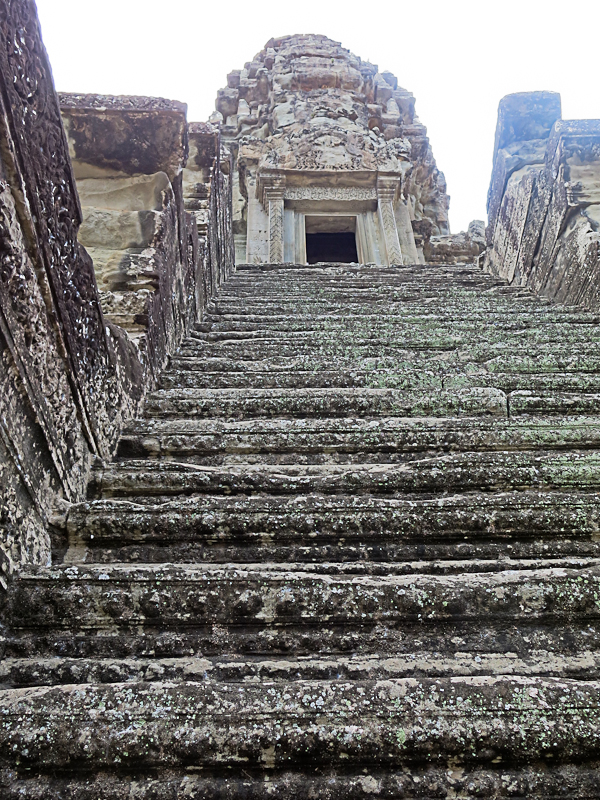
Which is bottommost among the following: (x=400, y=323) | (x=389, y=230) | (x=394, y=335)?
(x=394, y=335)

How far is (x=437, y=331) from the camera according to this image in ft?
13.0

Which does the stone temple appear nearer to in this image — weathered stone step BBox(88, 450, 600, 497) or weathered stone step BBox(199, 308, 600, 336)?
weathered stone step BBox(88, 450, 600, 497)

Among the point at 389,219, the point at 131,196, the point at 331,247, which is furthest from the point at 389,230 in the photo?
the point at 131,196

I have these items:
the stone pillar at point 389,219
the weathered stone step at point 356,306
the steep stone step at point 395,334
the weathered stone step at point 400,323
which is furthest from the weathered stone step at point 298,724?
the stone pillar at point 389,219

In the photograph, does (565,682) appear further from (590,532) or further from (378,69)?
(378,69)

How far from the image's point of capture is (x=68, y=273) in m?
2.03

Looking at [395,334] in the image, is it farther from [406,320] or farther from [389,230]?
[389,230]

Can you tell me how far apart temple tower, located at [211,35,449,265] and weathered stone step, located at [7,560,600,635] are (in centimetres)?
751

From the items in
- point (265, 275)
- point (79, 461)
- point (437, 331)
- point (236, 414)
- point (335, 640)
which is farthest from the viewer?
point (265, 275)

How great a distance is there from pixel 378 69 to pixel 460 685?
50.1 feet

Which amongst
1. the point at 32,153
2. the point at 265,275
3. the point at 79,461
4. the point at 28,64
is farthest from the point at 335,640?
the point at 265,275

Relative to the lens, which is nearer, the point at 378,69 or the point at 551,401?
the point at 551,401

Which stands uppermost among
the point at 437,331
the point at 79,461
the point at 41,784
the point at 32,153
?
the point at 32,153

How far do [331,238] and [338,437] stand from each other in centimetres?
1048
